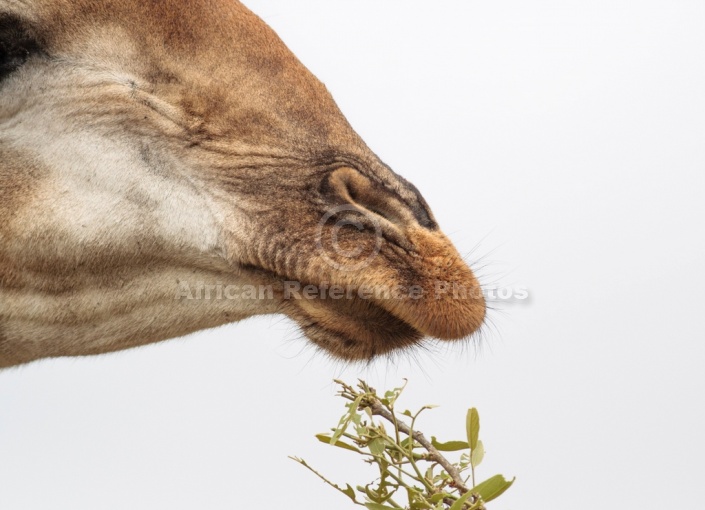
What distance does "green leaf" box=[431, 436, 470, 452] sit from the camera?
2118 millimetres

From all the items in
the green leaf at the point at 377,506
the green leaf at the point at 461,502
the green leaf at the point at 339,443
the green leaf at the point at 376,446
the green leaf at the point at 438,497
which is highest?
the green leaf at the point at 461,502

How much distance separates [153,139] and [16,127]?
1.10ft

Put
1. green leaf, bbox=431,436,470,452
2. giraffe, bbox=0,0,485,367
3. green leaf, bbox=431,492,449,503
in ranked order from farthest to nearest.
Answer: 1. giraffe, bbox=0,0,485,367
2. green leaf, bbox=431,436,470,452
3. green leaf, bbox=431,492,449,503

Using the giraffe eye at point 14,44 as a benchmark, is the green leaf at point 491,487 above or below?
below

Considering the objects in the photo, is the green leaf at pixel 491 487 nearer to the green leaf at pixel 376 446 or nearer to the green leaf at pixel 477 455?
the green leaf at pixel 477 455

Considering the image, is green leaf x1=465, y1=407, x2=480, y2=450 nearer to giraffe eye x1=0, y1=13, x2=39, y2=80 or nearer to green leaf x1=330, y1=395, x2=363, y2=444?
green leaf x1=330, y1=395, x2=363, y2=444

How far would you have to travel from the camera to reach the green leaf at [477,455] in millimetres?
1988

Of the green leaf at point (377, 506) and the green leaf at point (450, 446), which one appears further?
the green leaf at point (450, 446)

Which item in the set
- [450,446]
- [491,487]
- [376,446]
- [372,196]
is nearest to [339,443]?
[376,446]

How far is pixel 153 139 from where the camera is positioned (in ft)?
8.29

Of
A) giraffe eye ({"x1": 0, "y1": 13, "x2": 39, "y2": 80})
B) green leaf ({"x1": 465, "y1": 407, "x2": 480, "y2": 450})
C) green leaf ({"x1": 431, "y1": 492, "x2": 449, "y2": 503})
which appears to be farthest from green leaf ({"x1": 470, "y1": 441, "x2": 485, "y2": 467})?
giraffe eye ({"x1": 0, "y1": 13, "x2": 39, "y2": 80})

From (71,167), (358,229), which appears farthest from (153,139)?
(358,229)

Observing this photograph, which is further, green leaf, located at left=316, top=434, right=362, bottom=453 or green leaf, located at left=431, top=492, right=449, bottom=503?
green leaf, located at left=316, top=434, right=362, bottom=453

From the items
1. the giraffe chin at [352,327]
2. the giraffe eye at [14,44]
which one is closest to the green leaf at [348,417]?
the giraffe chin at [352,327]
